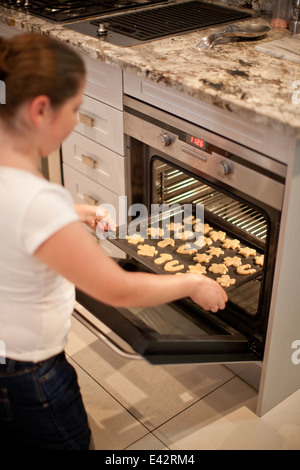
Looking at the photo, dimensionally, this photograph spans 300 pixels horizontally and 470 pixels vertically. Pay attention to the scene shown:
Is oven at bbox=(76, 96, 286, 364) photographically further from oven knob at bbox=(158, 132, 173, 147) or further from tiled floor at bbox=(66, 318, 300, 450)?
tiled floor at bbox=(66, 318, 300, 450)

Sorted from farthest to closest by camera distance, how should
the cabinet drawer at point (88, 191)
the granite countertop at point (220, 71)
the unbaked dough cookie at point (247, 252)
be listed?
1. the cabinet drawer at point (88, 191)
2. the unbaked dough cookie at point (247, 252)
3. the granite countertop at point (220, 71)

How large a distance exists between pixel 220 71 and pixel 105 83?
1.65 ft

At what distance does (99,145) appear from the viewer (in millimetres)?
2264

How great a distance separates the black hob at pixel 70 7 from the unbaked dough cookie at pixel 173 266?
111 cm

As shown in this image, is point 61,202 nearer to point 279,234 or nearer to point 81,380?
point 279,234

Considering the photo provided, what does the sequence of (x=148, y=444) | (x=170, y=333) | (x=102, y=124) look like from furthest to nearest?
(x=102, y=124) < (x=148, y=444) < (x=170, y=333)

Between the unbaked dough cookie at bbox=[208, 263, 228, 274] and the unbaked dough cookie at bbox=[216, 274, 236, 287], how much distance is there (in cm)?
3

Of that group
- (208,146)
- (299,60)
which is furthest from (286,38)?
(208,146)

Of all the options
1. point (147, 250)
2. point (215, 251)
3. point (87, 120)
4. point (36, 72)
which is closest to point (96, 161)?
point (87, 120)

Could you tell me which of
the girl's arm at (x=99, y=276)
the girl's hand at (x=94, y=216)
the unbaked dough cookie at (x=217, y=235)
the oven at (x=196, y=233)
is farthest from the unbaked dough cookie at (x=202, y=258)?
the girl's arm at (x=99, y=276)

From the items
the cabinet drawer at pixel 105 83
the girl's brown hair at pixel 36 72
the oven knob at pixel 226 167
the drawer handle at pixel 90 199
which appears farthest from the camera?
the drawer handle at pixel 90 199

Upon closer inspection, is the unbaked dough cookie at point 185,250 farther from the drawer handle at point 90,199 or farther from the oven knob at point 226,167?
the drawer handle at point 90,199

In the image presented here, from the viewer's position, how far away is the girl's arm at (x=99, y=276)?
1135 mm

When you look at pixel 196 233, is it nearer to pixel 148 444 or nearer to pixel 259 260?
pixel 259 260
